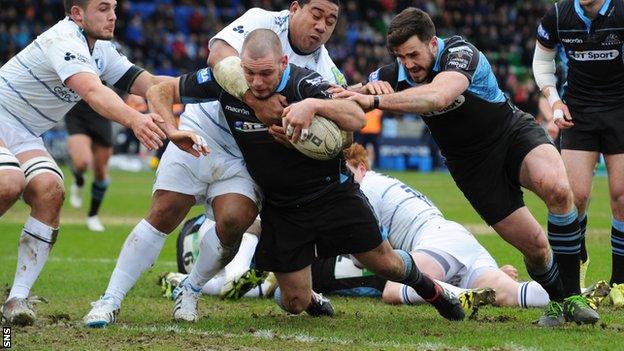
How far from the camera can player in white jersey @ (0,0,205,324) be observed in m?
7.51

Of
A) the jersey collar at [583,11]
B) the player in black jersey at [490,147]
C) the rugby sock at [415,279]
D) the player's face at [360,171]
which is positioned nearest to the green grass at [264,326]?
the rugby sock at [415,279]

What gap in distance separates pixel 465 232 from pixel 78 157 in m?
8.24

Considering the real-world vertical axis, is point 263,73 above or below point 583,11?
below

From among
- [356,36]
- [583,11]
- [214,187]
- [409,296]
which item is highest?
[356,36]

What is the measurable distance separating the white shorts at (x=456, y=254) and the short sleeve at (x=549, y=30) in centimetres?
182

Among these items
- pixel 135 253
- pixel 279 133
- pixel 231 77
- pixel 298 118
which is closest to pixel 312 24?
pixel 231 77

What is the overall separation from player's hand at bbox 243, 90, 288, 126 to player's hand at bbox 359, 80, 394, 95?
1.85 ft

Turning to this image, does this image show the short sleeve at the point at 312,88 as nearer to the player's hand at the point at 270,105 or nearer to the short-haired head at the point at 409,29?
the player's hand at the point at 270,105

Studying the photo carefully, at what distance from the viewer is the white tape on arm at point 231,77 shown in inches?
285

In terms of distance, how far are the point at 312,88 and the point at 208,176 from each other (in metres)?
1.09

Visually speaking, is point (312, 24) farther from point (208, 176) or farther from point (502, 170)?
point (502, 170)

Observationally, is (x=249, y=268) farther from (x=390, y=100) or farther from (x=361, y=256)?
(x=390, y=100)

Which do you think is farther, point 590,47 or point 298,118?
point 590,47

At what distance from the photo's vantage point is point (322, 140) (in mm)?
7020
